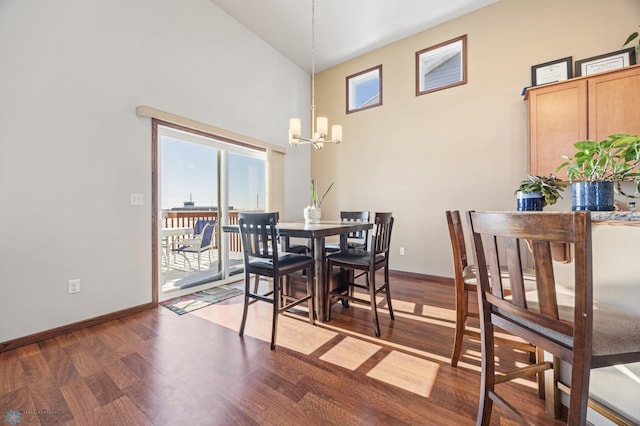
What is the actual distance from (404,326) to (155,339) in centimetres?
204

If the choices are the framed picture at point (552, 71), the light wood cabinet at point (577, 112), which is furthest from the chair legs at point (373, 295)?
the framed picture at point (552, 71)

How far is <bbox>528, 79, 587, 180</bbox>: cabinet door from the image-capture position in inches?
99.1

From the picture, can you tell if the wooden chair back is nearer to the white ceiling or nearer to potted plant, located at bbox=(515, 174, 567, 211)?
potted plant, located at bbox=(515, 174, 567, 211)

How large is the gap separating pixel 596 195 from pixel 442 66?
126 inches

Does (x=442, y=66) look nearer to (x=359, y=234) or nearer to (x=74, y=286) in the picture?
(x=359, y=234)

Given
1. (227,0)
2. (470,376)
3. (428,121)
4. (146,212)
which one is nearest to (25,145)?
(146,212)

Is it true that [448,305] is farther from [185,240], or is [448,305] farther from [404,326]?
[185,240]

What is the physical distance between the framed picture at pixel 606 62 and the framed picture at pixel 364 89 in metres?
2.29

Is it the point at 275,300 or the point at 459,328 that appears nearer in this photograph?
the point at 459,328

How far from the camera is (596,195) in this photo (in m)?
1.23

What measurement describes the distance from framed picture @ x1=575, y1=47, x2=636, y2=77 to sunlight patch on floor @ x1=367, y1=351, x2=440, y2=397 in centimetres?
334

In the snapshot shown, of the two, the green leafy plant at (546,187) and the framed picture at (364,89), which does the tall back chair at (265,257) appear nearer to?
the green leafy plant at (546,187)

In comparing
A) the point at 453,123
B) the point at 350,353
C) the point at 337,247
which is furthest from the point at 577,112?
the point at 350,353

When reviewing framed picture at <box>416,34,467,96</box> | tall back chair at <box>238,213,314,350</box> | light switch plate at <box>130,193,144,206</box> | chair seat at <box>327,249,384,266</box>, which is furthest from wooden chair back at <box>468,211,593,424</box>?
framed picture at <box>416,34,467,96</box>
